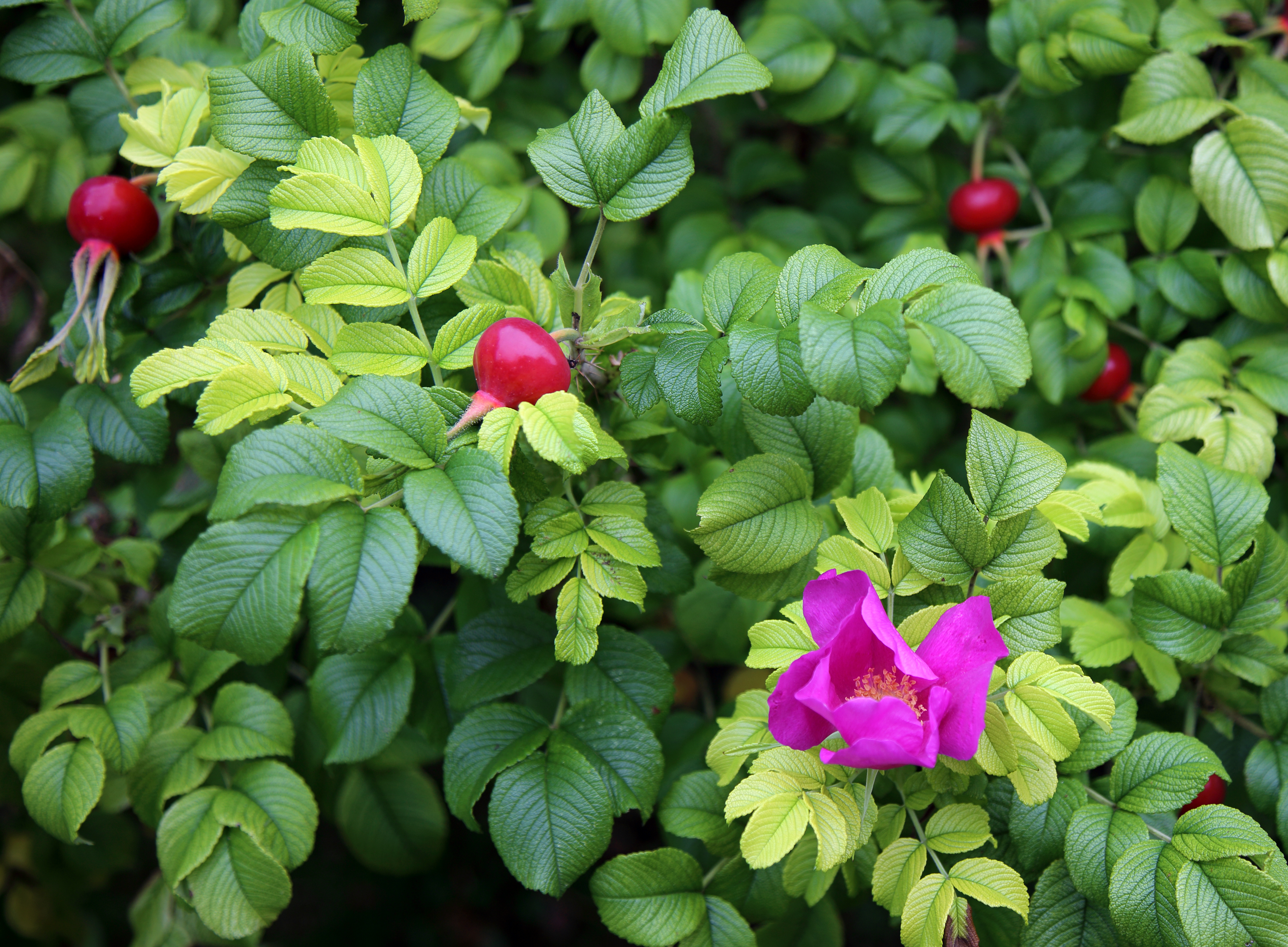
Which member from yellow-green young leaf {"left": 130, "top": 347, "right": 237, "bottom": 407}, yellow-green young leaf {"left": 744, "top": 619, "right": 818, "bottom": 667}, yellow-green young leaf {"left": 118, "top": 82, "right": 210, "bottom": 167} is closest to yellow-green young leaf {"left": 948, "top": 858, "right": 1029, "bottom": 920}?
yellow-green young leaf {"left": 744, "top": 619, "right": 818, "bottom": 667}

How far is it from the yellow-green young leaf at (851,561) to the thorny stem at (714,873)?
36 cm

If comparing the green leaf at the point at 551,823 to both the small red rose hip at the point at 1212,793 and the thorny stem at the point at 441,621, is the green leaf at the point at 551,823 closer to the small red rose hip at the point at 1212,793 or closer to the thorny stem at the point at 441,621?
the thorny stem at the point at 441,621

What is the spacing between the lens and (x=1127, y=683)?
3.59 feet

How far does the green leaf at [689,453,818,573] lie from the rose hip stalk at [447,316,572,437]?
20cm

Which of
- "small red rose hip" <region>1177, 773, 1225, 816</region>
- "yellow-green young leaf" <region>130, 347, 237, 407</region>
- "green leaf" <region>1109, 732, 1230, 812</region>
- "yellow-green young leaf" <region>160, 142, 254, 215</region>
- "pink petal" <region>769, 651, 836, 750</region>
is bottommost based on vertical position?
"small red rose hip" <region>1177, 773, 1225, 816</region>

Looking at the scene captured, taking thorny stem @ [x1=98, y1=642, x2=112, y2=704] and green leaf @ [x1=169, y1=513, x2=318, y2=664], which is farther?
thorny stem @ [x1=98, y1=642, x2=112, y2=704]

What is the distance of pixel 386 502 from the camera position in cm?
78

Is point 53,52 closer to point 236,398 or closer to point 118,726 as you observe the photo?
point 236,398

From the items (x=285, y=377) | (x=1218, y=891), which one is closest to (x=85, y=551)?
(x=285, y=377)

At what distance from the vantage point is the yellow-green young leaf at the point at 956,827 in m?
0.80

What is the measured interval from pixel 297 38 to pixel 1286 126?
1351 mm

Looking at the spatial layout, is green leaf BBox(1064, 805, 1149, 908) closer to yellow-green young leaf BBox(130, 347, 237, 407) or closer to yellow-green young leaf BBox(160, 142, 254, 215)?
yellow-green young leaf BBox(130, 347, 237, 407)

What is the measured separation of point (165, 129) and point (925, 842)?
3.91 ft

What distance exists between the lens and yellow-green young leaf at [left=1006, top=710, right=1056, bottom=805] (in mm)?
781
